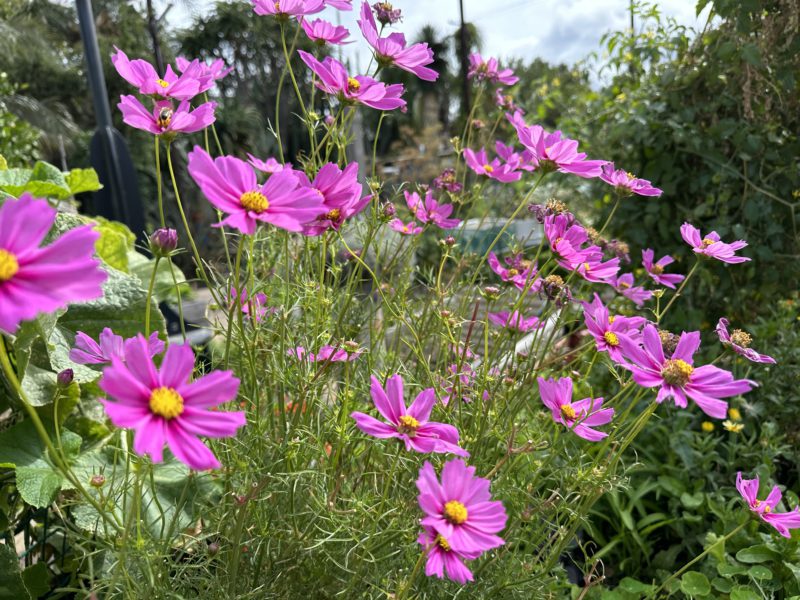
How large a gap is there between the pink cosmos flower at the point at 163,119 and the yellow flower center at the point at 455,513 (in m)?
0.43

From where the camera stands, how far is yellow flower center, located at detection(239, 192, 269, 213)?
52 centimetres

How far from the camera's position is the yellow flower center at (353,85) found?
0.73 metres

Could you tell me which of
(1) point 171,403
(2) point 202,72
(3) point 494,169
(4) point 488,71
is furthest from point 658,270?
(1) point 171,403

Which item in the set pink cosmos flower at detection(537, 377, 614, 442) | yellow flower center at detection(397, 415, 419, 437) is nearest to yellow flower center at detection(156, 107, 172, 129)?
yellow flower center at detection(397, 415, 419, 437)

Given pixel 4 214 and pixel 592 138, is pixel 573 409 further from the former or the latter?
pixel 592 138

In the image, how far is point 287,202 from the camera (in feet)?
1.74

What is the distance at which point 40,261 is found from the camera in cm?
39

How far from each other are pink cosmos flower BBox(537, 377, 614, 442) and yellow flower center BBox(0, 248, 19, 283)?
546mm

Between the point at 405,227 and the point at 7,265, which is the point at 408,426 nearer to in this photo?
the point at 7,265

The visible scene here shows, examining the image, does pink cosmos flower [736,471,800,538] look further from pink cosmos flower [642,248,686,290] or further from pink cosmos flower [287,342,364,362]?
pink cosmos flower [287,342,364,362]

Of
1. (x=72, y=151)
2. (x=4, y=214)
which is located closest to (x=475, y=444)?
(x=4, y=214)

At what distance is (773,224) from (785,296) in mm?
302

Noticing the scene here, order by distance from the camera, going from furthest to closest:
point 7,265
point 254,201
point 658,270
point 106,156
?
point 106,156 < point 658,270 < point 254,201 < point 7,265

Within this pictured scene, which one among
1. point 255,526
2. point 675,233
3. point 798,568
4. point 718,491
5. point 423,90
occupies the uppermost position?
point 255,526
